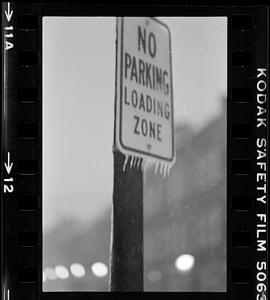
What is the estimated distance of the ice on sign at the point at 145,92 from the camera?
2.82 m

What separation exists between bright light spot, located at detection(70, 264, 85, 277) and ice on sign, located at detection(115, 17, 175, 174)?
1.84ft

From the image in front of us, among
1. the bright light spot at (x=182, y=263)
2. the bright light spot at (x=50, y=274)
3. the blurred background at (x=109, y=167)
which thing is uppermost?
the blurred background at (x=109, y=167)

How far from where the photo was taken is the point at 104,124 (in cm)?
283

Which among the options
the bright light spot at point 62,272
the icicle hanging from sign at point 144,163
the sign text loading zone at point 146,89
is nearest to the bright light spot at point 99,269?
the bright light spot at point 62,272

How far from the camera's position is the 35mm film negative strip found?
2.81 m

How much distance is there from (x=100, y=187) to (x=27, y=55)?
724 mm

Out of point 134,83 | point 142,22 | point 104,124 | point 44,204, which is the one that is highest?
point 142,22

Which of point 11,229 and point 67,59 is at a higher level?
point 67,59

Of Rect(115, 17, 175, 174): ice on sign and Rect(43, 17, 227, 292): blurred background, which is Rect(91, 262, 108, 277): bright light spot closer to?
Rect(43, 17, 227, 292): blurred background

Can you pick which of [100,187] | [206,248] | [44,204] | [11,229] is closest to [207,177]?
[206,248]

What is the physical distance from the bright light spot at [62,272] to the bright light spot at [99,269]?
0.41 ft

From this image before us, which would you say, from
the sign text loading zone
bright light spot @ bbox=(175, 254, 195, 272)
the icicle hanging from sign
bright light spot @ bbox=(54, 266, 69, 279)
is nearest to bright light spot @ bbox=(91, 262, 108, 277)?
bright light spot @ bbox=(54, 266, 69, 279)

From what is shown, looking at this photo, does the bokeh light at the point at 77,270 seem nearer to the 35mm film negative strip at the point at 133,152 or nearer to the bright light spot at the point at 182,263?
the 35mm film negative strip at the point at 133,152
